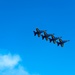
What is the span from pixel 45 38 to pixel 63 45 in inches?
271

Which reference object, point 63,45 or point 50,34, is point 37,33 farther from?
point 63,45

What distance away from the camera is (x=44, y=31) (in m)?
81.1

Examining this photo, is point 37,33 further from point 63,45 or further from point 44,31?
point 63,45

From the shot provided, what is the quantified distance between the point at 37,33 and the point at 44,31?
9.54 feet

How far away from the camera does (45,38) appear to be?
265 ft

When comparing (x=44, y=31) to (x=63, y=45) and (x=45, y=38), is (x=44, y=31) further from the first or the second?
(x=63, y=45)

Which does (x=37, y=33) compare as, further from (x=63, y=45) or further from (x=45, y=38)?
(x=63, y=45)

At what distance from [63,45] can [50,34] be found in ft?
20.6

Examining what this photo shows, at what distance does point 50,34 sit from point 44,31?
241 centimetres

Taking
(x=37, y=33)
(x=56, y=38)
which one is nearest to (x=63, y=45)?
(x=56, y=38)

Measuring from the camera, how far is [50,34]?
81375 millimetres

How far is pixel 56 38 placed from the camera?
81.2 m

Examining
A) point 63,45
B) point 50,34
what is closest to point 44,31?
point 50,34

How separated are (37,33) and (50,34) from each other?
193 inches
